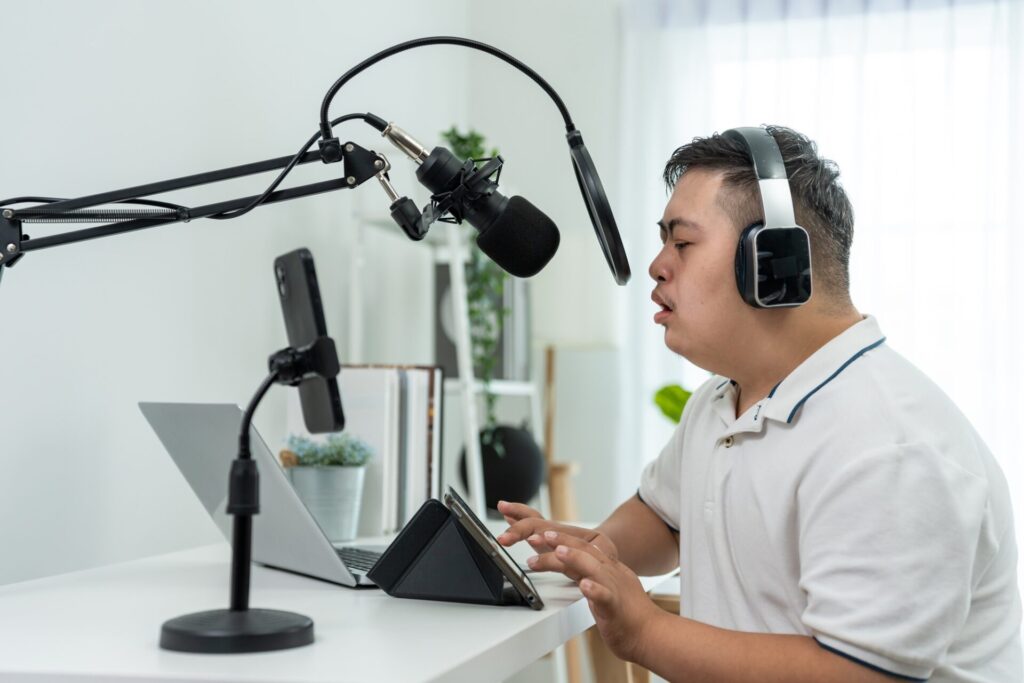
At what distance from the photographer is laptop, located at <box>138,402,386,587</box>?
1125 mm

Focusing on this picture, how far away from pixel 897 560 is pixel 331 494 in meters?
0.87

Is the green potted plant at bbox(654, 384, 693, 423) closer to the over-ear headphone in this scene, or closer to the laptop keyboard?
the laptop keyboard

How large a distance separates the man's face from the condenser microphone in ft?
0.77

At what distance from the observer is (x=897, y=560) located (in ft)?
2.92

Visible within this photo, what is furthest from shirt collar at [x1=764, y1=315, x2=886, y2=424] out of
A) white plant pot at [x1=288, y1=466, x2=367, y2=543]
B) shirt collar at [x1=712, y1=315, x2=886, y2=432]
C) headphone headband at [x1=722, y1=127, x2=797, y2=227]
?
white plant pot at [x1=288, y1=466, x2=367, y2=543]

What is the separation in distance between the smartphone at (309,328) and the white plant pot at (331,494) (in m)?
0.64

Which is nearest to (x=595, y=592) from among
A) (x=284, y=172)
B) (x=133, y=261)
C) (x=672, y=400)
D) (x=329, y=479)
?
(x=284, y=172)

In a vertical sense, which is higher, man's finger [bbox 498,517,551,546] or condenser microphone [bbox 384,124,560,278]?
condenser microphone [bbox 384,124,560,278]

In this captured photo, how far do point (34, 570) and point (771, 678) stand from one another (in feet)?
3.24

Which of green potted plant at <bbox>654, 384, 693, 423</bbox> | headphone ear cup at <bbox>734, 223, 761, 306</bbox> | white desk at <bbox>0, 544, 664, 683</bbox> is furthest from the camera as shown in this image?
green potted plant at <bbox>654, 384, 693, 423</bbox>

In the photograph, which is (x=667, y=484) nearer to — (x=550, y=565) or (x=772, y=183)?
(x=550, y=565)

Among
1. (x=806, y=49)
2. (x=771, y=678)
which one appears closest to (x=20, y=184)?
(x=771, y=678)

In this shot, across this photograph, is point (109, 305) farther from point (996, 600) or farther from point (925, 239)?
point (925, 239)

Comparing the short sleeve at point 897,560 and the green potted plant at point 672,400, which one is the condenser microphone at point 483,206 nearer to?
the short sleeve at point 897,560
